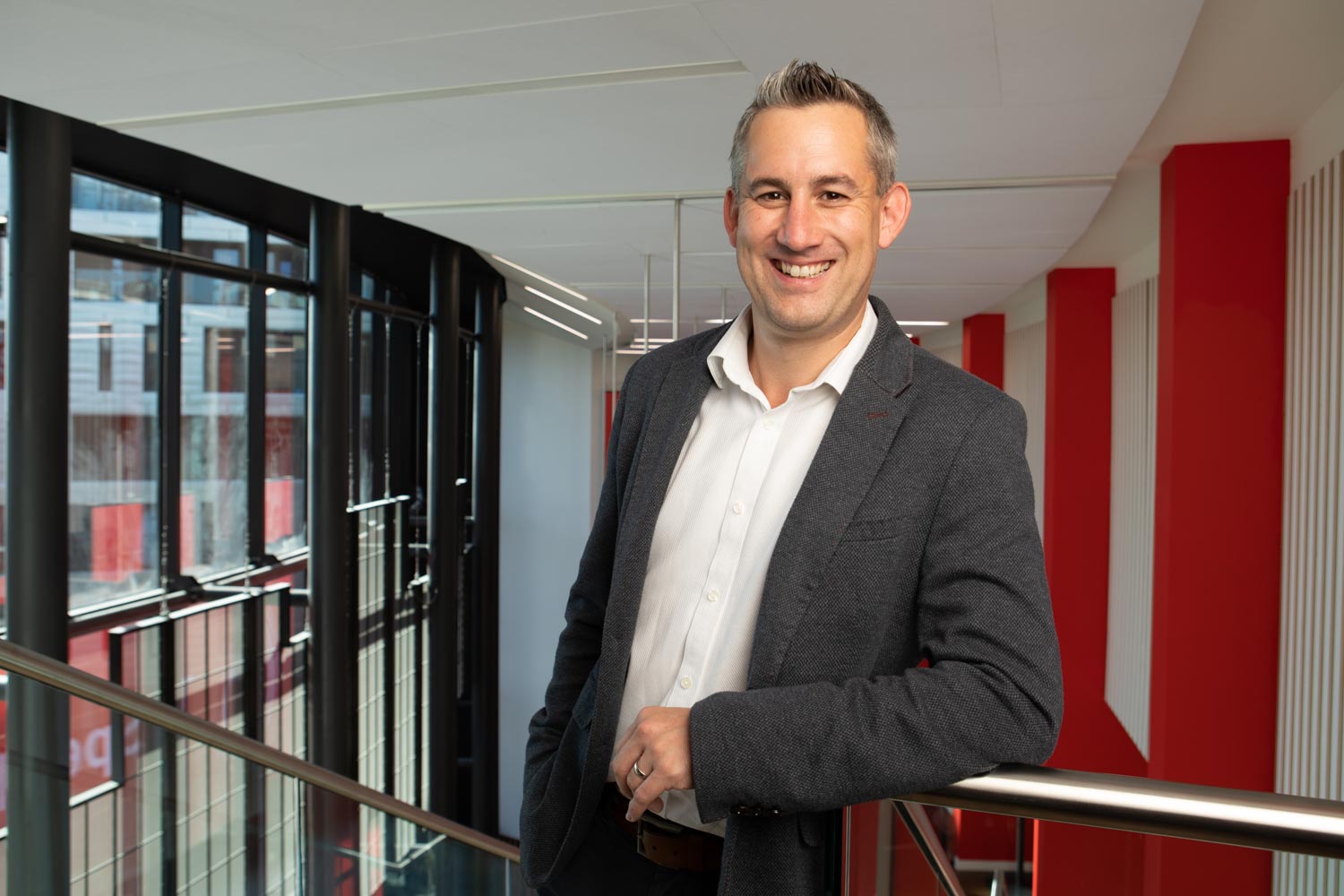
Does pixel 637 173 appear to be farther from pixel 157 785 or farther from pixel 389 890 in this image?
pixel 389 890

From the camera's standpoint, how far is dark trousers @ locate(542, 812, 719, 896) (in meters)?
1.24

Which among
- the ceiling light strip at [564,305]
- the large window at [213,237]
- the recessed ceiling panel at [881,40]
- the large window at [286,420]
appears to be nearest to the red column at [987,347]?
the ceiling light strip at [564,305]

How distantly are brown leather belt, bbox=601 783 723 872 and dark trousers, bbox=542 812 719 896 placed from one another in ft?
0.04

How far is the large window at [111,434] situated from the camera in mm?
5375

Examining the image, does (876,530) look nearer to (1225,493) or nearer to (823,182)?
(823,182)

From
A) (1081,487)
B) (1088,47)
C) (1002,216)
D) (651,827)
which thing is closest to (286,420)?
(1002,216)

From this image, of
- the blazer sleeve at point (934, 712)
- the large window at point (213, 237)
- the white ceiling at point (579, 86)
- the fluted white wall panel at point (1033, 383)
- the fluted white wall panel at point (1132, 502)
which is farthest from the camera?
the fluted white wall panel at point (1033, 383)

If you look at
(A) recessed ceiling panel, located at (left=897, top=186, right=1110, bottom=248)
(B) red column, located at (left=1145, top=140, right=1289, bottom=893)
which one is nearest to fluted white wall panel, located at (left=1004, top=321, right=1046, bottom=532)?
(A) recessed ceiling panel, located at (left=897, top=186, right=1110, bottom=248)

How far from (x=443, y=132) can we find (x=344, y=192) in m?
1.21

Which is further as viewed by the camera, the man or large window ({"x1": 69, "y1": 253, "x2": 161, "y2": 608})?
large window ({"x1": 69, "y1": 253, "x2": 161, "y2": 608})

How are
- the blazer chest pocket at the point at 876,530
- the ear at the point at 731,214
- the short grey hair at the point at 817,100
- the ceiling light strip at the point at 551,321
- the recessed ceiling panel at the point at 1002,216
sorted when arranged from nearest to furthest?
1. the blazer chest pocket at the point at 876,530
2. the short grey hair at the point at 817,100
3. the ear at the point at 731,214
4. the recessed ceiling panel at the point at 1002,216
5. the ceiling light strip at the point at 551,321

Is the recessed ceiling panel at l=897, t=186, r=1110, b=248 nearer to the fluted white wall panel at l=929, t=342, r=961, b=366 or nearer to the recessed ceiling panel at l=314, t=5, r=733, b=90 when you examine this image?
the recessed ceiling panel at l=314, t=5, r=733, b=90

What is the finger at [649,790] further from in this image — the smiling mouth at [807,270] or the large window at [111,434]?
the large window at [111,434]

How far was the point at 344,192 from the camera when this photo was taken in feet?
15.1
